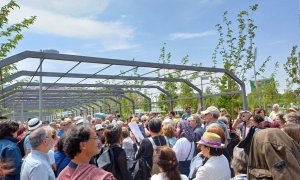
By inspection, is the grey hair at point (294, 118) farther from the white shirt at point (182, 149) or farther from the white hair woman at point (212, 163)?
the white shirt at point (182, 149)

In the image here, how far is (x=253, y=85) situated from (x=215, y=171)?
56.1ft

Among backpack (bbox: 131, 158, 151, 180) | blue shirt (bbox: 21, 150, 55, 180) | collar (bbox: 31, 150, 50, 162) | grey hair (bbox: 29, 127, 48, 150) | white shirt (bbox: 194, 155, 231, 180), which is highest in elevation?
grey hair (bbox: 29, 127, 48, 150)

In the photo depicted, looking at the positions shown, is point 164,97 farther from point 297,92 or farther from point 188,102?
point 297,92

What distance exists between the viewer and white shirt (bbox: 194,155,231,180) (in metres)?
3.46

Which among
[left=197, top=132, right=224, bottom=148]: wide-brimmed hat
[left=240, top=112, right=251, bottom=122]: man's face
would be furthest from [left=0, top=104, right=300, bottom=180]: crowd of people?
[left=240, top=112, right=251, bottom=122]: man's face

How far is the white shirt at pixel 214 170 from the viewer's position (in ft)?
11.3

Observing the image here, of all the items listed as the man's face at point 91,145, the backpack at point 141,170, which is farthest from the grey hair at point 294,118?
the man's face at point 91,145

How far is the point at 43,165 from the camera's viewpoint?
2.97 m

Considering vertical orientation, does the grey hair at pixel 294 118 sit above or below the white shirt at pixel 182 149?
above

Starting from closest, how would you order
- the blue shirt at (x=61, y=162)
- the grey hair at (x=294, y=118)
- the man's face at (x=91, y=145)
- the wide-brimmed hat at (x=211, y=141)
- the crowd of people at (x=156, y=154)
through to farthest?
the crowd of people at (x=156, y=154) → the man's face at (x=91, y=145) → the wide-brimmed hat at (x=211, y=141) → the blue shirt at (x=61, y=162) → the grey hair at (x=294, y=118)

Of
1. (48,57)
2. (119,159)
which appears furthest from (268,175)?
(48,57)

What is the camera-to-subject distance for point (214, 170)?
3469 mm

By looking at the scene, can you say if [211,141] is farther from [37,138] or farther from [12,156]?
[12,156]

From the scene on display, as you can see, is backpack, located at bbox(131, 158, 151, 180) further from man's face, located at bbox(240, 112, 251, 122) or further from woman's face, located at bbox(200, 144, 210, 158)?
man's face, located at bbox(240, 112, 251, 122)
